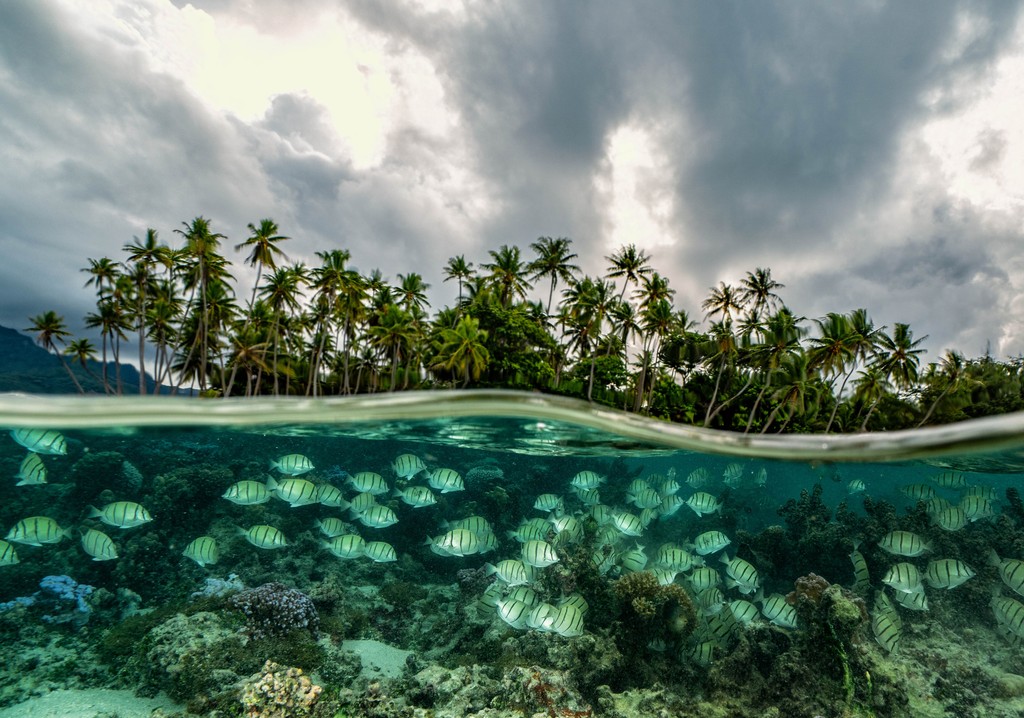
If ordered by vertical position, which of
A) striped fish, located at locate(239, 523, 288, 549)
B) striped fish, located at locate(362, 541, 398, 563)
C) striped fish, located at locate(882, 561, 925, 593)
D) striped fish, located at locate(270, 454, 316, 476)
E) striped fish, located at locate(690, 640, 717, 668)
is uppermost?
striped fish, located at locate(270, 454, 316, 476)

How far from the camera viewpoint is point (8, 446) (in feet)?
61.8

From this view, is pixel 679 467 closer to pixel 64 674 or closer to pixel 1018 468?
Answer: pixel 1018 468

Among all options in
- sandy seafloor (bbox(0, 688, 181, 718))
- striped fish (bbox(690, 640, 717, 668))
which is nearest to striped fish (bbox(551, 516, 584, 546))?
striped fish (bbox(690, 640, 717, 668))

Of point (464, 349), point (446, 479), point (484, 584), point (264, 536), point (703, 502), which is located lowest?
point (484, 584)

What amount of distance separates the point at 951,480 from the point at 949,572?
6616 millimetres

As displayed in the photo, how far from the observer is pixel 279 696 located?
7488 millimetres

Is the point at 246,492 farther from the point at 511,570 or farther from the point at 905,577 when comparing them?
the point at 905,577

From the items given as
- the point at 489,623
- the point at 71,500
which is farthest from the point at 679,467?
the point at 71,500

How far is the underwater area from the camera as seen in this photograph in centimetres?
833

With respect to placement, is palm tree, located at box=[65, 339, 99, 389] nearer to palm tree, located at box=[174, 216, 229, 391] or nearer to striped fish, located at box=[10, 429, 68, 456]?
palm tree, located at box=[174, 216, 229, 391]

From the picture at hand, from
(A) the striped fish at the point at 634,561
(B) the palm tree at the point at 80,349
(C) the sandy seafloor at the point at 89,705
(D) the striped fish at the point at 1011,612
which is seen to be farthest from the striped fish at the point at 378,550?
(B) the palm tree at the point at 80,349

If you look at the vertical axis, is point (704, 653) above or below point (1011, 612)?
below

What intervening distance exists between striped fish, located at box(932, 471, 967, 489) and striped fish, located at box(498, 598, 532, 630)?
37.6 ft

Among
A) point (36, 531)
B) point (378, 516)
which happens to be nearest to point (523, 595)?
point (378, 516)
